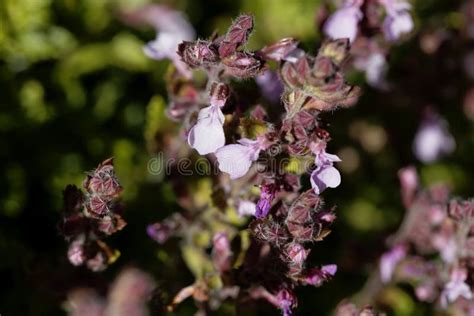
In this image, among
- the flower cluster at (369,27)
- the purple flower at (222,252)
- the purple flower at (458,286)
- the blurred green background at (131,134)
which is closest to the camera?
the purple flower at (222,252)

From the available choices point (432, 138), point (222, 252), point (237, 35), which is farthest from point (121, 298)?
point (432, 138)

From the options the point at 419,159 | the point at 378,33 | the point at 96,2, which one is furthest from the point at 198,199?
the point at 419,159

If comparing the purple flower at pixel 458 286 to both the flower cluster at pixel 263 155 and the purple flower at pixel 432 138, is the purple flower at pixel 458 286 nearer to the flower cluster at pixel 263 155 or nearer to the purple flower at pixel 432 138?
the flower cluster at pixel 263 155

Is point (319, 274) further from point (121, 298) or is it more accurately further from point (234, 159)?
point (121, 298)

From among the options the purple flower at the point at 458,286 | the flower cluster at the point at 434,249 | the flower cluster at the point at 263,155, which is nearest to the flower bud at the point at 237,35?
the flower cluster at the point at 263,155

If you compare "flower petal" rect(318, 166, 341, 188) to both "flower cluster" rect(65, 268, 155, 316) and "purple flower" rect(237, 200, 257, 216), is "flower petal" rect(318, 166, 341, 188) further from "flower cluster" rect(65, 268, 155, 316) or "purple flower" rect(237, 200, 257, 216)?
"flower cluster" rect(65, 268, 155, 316)

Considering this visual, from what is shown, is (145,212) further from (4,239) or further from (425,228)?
(425,228)
